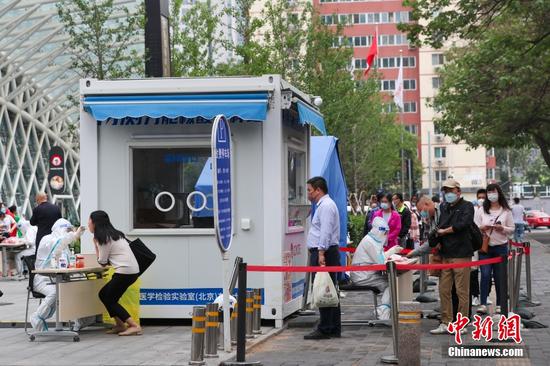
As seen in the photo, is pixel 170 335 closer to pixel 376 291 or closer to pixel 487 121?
pixel 376 291

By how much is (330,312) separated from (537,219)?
5563 cm

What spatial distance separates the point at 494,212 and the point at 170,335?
14.9ft

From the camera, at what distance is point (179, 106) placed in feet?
42.0

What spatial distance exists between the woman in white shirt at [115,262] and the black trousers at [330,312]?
2167mm

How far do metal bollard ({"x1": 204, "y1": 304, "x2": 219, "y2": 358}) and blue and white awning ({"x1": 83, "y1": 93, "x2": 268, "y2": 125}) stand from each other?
11.0ft

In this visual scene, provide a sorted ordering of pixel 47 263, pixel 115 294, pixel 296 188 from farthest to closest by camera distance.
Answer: pixel 296 188 → pixel 47 263 → pixel 115 294

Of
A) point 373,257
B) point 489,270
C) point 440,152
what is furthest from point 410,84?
point 373,257

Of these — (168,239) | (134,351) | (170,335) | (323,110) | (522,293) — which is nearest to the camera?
(134,351)

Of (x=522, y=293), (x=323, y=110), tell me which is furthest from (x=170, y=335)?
(x=323, y=110)

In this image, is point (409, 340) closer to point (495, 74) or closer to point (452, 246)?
point (452, 246)

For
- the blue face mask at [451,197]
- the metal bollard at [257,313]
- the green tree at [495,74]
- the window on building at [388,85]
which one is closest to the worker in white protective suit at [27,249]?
the green tree at [495,74]

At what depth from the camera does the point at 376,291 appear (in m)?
12.9

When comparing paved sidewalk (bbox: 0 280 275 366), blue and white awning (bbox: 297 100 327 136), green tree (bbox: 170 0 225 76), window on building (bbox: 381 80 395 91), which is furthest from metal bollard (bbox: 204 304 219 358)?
window on building (bbox: 381 80 395 91)

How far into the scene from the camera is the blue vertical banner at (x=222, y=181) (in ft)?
32.6
